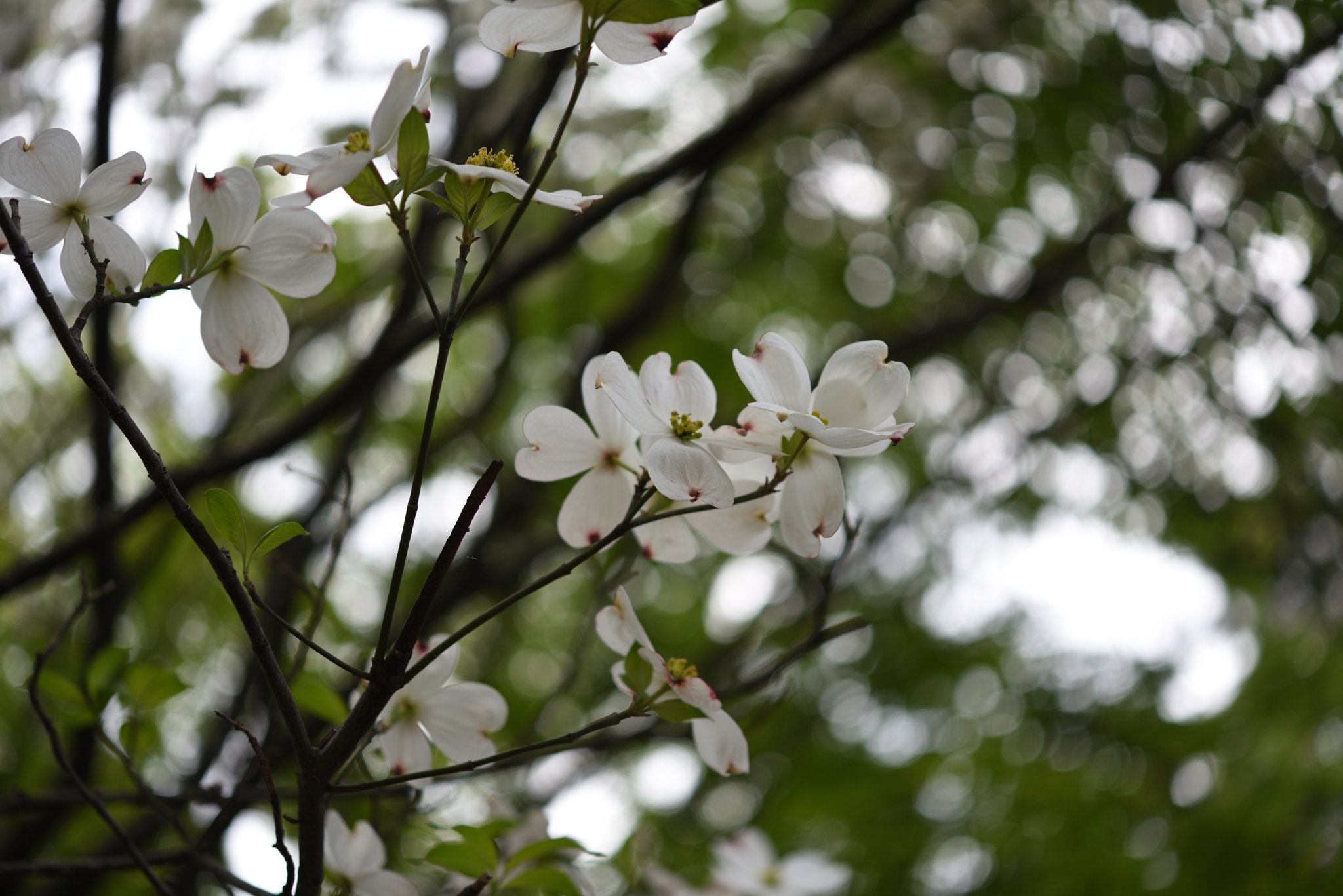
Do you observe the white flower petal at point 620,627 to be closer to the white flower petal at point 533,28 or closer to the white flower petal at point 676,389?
the white flower petal at point 676,389

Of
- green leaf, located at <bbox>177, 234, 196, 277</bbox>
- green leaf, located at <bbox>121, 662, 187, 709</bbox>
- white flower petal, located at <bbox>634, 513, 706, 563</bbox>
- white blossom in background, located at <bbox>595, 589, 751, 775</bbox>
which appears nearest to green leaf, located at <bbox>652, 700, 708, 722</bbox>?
white blossom in background, located at <bbox>595, 589, 751, 775</bbox>

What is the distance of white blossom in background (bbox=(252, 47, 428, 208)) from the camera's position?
39cm

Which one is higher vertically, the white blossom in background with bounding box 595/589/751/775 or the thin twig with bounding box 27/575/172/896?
the thin twig with bounding box 27/575/172/896

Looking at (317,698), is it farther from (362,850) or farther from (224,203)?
(224,203)

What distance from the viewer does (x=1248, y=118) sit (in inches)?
51.4

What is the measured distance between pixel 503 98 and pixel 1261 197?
1.32 m

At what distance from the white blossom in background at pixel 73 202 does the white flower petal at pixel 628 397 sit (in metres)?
0.25

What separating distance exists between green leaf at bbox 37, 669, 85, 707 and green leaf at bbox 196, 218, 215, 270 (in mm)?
388

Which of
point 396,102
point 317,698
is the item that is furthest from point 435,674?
point 396,102

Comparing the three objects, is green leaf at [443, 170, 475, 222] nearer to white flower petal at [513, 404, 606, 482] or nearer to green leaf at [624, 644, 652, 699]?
white flower petal at [513, 404, 606, 482]

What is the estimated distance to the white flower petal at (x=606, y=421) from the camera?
51 cm

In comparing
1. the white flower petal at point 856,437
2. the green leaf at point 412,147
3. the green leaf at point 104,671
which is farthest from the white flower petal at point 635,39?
the green leaf at point 104,671

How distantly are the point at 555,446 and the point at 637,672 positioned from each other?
136mm

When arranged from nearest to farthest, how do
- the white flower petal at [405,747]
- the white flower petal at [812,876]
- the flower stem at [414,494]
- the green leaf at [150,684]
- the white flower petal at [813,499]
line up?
the flower stem at [414,494] < the white flower petal at [813,499] < the white flower petal at [405,747] < the green leaf at [150,684] < the white flower petal at [812,876]
